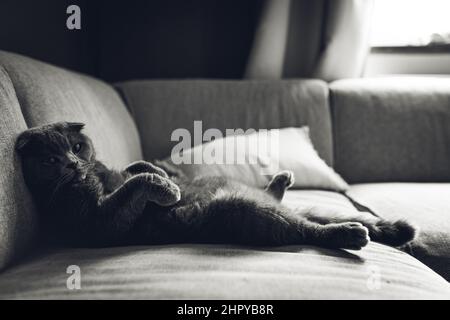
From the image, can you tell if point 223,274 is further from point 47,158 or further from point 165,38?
point 165,38

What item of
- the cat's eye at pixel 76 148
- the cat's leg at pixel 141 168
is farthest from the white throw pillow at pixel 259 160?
the cat's eye at pixel 76 148

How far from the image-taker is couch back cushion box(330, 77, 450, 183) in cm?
189

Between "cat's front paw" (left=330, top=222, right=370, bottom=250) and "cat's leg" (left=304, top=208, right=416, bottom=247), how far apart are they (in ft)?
0.42

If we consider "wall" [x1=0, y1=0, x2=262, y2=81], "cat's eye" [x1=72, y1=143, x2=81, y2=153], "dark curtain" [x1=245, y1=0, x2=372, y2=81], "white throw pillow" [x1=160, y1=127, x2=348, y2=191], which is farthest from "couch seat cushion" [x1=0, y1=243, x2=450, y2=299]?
"wall" [x1=0, y1=0, x2=262, y2=81]

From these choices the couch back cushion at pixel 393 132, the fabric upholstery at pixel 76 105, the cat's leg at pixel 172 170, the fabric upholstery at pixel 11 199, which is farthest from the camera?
the couch back cushion at pixel 393 132

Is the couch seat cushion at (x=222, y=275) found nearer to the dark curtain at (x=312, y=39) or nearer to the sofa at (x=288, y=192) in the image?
the sofa at (x=288, y=192)

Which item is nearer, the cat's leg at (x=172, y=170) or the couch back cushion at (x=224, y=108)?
the cat's leg at (x=172, y=170)

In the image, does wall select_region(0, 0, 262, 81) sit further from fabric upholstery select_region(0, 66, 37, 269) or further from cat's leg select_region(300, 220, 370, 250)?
cat's leg select_region(300, 220, 370, 250)

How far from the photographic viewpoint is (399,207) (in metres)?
1.37

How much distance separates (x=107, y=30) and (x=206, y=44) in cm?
64

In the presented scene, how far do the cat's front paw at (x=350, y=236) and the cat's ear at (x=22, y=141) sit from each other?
774mm

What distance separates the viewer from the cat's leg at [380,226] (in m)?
1.08

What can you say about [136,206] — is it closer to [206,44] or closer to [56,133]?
[56,133]
